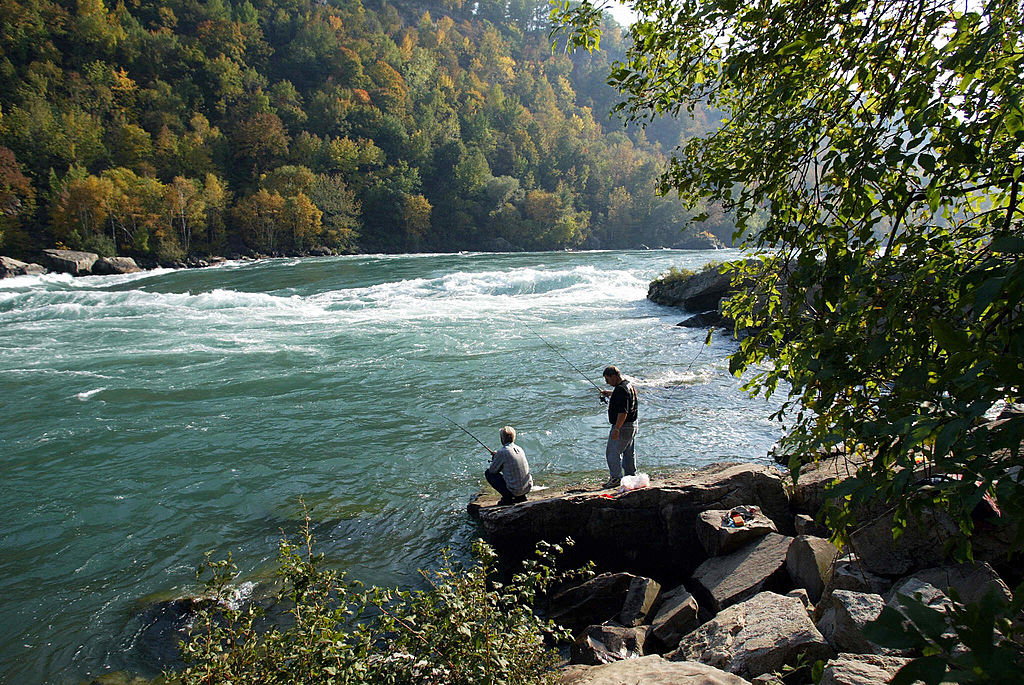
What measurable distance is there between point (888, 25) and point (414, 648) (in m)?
4.59

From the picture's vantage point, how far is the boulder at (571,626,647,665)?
16.9 ft

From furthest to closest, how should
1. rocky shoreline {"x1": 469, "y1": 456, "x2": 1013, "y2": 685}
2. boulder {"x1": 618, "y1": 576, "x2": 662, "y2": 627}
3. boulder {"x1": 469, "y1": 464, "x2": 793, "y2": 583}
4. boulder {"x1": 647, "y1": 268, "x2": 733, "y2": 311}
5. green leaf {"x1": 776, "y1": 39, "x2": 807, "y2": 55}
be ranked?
boulder {"x1": 647, "y1": 268, "x2": 733, "y2": 311} → boulder {"x1": 469, "y1": 464, "x2": 793, "y2": 583} → boulder {"x1": 618, "y1": 576, "x2": 662, "y2": 627} → rocky shoreline {"x1": 469, "y1": 456, "x2": 1013, "y2": 685} → green leaf {"x1": 776, "y1": 39, "x2": 807, "y2": 55}

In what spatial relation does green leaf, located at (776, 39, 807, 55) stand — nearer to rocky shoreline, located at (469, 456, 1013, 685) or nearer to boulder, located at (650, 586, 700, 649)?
rocky shoreline, located at (469, 456, 1013, 685)

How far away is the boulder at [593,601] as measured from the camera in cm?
630

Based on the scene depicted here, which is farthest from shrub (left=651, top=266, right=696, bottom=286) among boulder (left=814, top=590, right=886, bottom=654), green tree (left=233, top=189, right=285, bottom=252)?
green tree (left=233, top=189, right=285, bottom=252)

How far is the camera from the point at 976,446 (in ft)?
6.24

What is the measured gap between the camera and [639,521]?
727 cm

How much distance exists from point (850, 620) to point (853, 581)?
989 mm

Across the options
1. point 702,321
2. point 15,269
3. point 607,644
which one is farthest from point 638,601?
point 15,269

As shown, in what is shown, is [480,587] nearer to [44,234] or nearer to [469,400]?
[469,400]

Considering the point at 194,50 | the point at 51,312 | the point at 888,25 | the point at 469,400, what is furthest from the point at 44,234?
the point at 888,25

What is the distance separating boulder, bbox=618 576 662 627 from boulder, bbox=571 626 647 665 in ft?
1.12

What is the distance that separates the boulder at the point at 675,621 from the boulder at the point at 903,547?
5.21ft

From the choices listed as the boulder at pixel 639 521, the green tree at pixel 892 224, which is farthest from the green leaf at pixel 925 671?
the boulder at pixel 639 521
